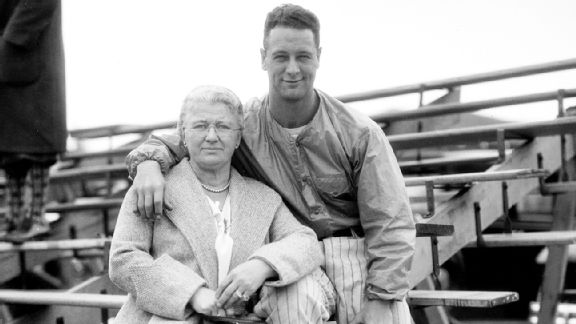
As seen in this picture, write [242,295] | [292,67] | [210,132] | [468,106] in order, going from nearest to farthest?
1. [242,295]
2. [210,132]
3. [292,67]
4. [468,106]

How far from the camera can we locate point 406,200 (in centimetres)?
225

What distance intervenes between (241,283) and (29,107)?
8.89ft

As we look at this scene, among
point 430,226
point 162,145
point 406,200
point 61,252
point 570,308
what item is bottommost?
point 570,308

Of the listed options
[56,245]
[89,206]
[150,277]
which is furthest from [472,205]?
[89,206]

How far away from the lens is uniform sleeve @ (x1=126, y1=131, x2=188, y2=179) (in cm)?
226

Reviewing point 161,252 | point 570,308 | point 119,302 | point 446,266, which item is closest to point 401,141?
point 570,308

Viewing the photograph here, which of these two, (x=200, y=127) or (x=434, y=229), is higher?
(x=200, y=127)

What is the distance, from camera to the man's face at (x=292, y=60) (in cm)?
227

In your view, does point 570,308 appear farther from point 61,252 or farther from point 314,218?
point 61,252

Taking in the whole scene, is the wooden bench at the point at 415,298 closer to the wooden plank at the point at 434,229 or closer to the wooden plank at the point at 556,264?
the wooden plank at the point at 434,229

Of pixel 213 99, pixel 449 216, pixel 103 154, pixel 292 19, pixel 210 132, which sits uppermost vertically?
pixel 292 19

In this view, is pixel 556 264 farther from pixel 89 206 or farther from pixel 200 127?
pixel 89 206

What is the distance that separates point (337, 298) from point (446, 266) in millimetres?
5141

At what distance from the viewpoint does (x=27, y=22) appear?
155 inches
